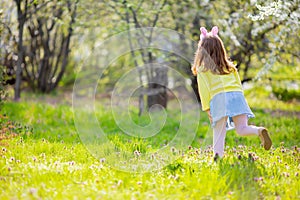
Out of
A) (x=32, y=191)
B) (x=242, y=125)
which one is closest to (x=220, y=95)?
(x=242, y=125)

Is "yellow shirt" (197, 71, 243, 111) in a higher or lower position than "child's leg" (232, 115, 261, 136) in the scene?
higher

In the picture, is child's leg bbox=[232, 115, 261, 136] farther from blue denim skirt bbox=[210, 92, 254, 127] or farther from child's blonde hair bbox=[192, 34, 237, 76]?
child's blonde hair bbox=[192, 34, 237, 76]

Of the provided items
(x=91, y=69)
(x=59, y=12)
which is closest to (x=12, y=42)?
(x=59, y=12)

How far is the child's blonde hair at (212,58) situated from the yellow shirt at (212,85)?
0.05 metres

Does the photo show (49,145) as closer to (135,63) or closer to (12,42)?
(135,63)

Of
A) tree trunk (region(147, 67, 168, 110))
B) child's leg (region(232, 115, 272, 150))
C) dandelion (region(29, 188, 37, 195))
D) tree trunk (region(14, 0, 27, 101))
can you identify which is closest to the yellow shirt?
child's leg (region(232, 115, 272, 150))

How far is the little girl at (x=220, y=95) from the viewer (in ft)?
15.1

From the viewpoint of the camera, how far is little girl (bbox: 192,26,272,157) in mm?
4594

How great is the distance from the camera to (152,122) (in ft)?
22.4

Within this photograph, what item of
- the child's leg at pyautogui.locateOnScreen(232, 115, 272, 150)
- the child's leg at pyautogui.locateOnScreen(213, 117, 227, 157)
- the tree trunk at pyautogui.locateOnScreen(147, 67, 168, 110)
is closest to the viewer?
the child's leg at pyautogui.locateOnScreen(232, 115, 272, 150)

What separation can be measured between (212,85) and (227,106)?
0.89ft

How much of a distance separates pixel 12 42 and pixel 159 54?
4034 millimetres

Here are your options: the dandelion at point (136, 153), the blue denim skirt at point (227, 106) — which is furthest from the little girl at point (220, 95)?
the dandelion at point (136, 153)

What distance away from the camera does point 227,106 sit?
4629mm
